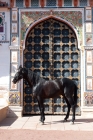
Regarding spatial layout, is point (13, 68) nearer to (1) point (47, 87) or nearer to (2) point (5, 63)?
(2) point (5, 63)

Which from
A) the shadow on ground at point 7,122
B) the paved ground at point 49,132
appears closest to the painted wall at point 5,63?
the shadow on ground at point 7,122

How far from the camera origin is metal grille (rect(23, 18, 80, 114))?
9.17 meters

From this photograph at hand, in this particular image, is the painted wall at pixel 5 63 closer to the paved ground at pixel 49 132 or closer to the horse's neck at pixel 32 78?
the horse's neck at pixel 32 78

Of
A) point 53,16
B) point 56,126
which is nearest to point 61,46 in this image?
point 53,16

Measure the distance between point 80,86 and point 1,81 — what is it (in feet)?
10.6

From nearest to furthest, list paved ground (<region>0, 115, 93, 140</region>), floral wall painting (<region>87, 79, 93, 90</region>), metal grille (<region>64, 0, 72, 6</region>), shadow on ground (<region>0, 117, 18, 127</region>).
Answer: paved ground (<region>0, 115, 93, 140</region>) < shadow on ground (<region>0, 117, 18, 127</region>) < floral wall painting (<region>87, 79, 93, 90</region>) < metal grille (<region>64, 0, 72, 6</region>)

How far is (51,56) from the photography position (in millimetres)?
9258

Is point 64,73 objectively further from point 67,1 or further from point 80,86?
point 67,1

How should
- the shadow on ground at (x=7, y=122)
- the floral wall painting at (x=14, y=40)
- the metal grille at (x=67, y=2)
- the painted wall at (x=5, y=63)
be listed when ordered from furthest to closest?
the metal grille at (x=67, y=2) → the floral wall painting at (x=14, y=40) → the painted wall at (x=5, y=63) → the shadow on ground at (x=7, y=122)

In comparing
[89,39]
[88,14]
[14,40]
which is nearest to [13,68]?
[14,40]

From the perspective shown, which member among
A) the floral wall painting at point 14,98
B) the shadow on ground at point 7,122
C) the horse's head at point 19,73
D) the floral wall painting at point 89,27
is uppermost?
the floral wall painting at point 89,27

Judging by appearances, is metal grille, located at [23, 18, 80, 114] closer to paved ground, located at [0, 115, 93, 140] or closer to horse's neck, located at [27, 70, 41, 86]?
horse's neck, located at [27, 70, 41, 86]

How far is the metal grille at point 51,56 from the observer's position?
9.17 m

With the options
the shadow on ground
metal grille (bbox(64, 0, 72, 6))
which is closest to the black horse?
the shadow on ground
